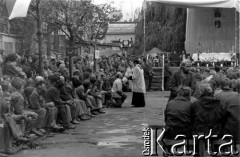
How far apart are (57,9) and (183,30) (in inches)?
739

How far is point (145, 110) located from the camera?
16.5 m

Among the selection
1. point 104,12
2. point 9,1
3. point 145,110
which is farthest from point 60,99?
point 104,12

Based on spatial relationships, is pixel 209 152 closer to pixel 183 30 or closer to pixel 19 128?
pixel 19 128

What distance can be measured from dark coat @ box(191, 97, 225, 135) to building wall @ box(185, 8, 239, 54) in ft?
80.9

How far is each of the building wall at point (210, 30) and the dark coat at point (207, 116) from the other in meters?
24.7

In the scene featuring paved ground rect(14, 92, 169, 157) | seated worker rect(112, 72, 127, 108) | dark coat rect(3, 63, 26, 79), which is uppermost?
dark coat rect(3, 63, 26, 79)

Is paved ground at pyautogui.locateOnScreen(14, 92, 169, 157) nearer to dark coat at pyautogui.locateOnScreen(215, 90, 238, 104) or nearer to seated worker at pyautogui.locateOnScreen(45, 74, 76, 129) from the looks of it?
seated worker at pyautogui.locateOnScreen(45, 74, 76, 129)

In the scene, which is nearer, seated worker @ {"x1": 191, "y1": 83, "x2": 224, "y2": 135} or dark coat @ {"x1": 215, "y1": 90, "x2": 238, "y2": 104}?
seated worker @ {"x1": 191, "y1": 83, "x2": 224, "y2": 135}

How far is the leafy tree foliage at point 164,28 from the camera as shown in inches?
1455

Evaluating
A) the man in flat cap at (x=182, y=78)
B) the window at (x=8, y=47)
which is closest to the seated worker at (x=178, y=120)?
the man in flat cap at (x=182, y=78)

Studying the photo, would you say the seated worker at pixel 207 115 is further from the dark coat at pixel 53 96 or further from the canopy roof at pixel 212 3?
the canopy roof at pixel 212 3

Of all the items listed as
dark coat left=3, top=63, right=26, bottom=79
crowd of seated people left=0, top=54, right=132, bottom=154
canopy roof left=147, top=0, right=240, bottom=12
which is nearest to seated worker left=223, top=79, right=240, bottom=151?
crowd of seated people left=0, top=54, right=132, bottom=154

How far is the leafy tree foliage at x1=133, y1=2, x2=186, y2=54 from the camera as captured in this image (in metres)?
37.0

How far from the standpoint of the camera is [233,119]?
25.6 feet
